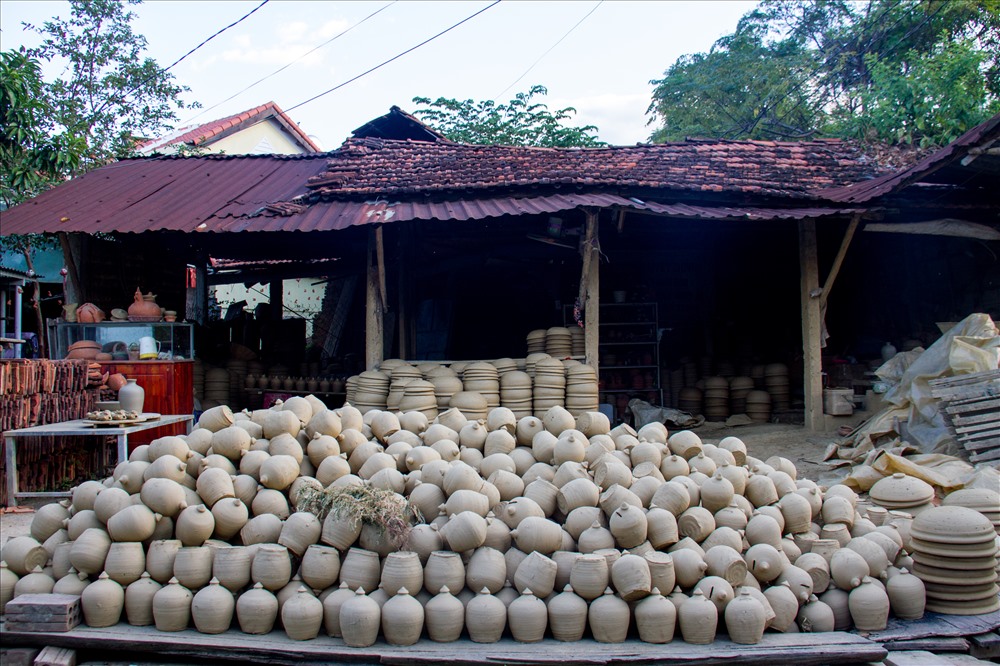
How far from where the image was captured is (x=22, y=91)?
926 centimetres

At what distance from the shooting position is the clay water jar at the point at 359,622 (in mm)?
3561

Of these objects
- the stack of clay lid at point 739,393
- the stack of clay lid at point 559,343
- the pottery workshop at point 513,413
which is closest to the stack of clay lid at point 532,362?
the pottery workshop at point 513,413

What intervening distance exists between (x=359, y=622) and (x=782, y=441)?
21.0 feet

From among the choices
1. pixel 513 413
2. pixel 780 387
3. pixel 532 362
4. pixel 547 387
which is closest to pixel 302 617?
pixel 513 413

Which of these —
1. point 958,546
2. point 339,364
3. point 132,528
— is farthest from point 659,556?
point 339,364

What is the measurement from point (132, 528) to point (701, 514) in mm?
3031

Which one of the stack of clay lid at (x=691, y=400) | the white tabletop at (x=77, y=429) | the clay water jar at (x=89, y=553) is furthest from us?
the stack of clay lid at (x=691, y=400)

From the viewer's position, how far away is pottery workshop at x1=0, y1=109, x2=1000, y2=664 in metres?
3.75

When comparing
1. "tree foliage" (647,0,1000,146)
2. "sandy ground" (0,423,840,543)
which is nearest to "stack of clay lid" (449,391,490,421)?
"sandy ground" (0,423,840,543)

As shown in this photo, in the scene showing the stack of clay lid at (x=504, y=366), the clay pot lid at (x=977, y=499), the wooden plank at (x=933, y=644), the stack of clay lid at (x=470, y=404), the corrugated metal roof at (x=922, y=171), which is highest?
the corrugated metal roof at (x=922, y=171)

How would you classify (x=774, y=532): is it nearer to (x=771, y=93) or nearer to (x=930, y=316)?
(x=930, y=316)

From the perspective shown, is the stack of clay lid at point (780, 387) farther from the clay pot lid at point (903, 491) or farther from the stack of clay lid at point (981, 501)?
the stack of clay lid at point (981, 501)

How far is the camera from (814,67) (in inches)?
680

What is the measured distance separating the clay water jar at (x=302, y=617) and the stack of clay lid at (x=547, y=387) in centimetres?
408
